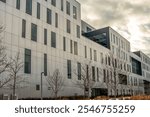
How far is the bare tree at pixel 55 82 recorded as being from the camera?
3962cm

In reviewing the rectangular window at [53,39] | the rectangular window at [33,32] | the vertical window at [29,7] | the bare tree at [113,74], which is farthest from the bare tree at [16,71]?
the bare tree at [113,74]

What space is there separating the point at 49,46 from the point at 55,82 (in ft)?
21.5

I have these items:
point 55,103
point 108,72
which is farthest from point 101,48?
point 55,103

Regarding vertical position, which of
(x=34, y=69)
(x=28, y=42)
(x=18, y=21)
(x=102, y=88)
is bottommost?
(x=102, y=88)

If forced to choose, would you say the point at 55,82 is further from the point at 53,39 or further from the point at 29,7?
the point at 29,7

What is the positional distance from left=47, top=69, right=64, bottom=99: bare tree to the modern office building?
1.99 feet

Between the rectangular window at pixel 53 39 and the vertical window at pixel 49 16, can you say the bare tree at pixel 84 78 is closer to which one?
the rectangular window at pixel 53 39

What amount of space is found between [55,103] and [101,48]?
5465 centimetres

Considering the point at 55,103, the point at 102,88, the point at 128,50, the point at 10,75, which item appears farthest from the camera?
the point at 128,50

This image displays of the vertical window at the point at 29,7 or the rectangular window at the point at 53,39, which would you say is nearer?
the vertical window at the point at 29,7

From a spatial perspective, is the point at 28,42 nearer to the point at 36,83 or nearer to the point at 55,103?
the point at 36,83

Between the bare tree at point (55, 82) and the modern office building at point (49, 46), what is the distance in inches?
23.9

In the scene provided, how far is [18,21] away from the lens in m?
34.8

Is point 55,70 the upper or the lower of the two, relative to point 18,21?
lower
